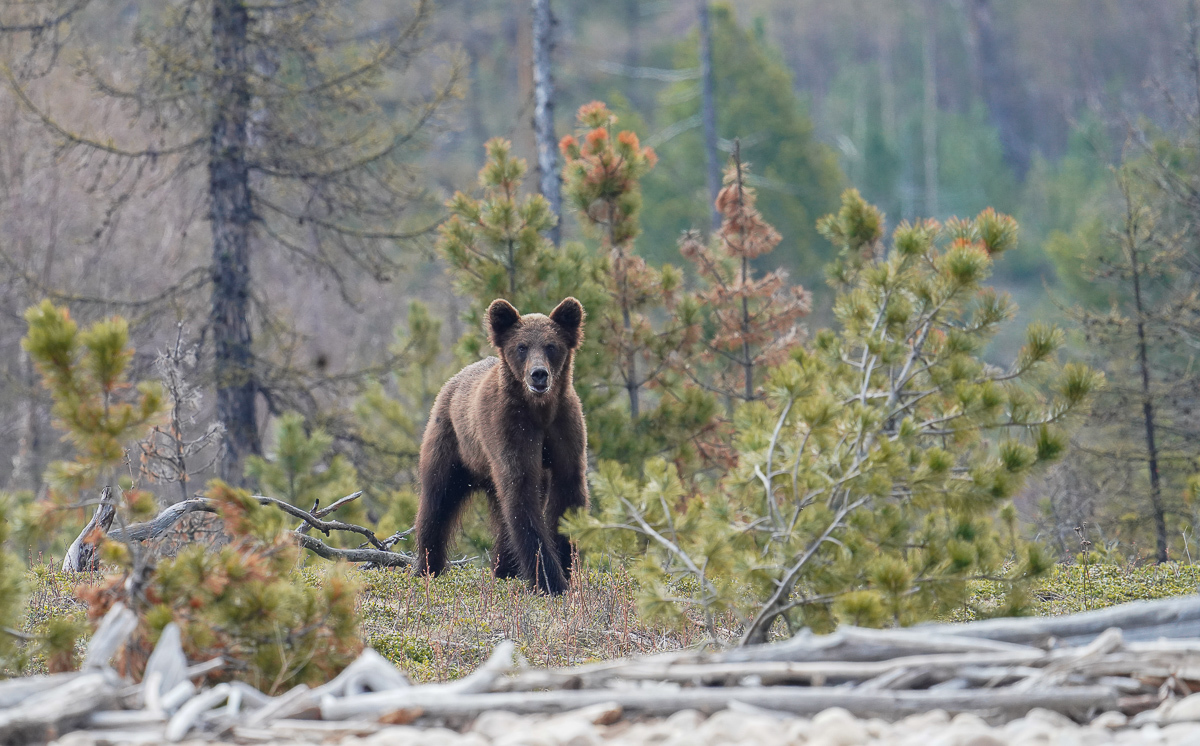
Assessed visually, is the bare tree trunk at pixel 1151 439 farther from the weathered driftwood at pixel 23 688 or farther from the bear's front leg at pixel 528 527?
the weathered driftwood at pixel 23 688

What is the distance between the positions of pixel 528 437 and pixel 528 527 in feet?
1.97

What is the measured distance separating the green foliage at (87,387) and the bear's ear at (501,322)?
3.58m

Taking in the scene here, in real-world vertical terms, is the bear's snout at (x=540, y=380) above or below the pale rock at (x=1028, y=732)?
above

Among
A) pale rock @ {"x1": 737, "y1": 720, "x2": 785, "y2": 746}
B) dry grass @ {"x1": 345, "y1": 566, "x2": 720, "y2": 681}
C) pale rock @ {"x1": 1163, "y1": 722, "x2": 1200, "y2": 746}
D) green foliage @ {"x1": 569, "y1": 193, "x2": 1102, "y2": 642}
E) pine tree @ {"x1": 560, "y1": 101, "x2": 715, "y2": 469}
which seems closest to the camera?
pale rock @ {"x1": 1163, "y1": 722, "x2": 1200, "y2": 746}

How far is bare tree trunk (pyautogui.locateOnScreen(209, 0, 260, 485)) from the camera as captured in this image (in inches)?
510

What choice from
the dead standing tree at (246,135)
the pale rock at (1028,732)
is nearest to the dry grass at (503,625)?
the pale rock at (1028,732)

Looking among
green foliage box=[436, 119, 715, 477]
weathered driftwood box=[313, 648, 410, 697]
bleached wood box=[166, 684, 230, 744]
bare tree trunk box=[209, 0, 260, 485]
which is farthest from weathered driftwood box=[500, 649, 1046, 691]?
bare tree trunk box=[209, 0, 260, 485]

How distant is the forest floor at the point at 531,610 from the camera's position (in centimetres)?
602

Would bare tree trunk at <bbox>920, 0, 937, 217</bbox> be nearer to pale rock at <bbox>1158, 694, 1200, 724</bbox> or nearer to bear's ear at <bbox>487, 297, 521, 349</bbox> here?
bear's ear at <bbox>487, 297, 521, 349</bbox>

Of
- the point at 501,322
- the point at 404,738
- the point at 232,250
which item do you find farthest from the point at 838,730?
the point at 232,250

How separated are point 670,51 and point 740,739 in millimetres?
39933

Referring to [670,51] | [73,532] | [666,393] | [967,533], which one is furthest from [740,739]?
[670,51]

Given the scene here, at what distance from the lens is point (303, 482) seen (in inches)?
472

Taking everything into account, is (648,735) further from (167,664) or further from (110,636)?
(110,636)
